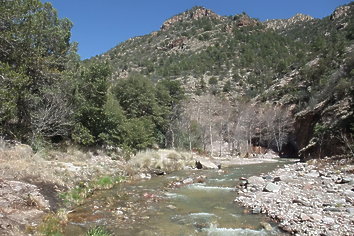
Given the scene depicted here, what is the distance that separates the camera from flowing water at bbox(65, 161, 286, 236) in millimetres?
9531

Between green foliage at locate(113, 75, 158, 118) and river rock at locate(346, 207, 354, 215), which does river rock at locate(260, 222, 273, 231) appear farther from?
green foliage at locate(113, 75, 158, 118)

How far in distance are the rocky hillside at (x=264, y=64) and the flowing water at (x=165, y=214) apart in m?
16.5

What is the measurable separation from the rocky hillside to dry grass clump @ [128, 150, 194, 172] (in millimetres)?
13282

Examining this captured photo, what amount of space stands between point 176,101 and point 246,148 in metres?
21.6

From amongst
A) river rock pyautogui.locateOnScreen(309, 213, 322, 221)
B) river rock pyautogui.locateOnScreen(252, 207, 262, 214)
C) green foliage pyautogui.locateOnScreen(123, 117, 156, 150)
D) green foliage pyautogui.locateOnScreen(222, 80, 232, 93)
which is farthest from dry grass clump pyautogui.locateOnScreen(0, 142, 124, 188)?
green foliage pyautogui.locateOnScreen(222, 80, 232, 93)

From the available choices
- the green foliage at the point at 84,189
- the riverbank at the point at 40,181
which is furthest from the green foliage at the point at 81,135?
the green foliage at the point at 84,189

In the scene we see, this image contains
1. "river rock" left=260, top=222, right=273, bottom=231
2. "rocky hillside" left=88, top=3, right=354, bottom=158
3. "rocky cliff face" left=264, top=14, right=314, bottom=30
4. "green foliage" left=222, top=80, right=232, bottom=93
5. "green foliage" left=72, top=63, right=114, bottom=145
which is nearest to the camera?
"river rock" left=260, top=222, right=273, bottom=231

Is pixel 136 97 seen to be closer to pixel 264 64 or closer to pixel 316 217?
pixel 316 217

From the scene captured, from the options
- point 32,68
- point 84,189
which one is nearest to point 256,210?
point 84,189

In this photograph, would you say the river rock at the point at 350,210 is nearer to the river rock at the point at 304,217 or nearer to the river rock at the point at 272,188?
the river rock at the point at 304,217

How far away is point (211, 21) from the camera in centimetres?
11356

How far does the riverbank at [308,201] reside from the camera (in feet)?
29.6

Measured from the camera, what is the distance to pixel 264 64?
262 ft

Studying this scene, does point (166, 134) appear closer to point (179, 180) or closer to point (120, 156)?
point (120, 156)
